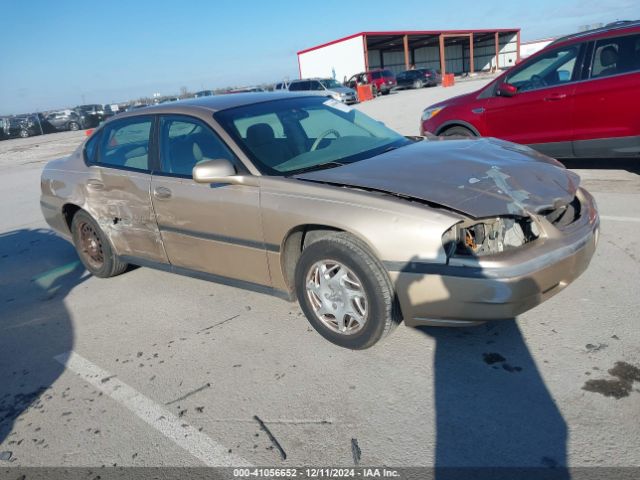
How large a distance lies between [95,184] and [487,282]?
3581 mm

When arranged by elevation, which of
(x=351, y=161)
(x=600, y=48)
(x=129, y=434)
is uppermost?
(x=600, y=48)

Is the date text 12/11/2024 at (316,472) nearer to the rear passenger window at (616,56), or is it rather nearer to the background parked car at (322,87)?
the rear passenger window at (616,56)

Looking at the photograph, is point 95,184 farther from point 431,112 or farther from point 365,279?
point 431,112

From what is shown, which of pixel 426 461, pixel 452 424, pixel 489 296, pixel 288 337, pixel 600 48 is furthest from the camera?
pixel 600 48

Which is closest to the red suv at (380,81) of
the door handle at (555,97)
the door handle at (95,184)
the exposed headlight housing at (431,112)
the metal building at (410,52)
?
the metal building at (410,52)

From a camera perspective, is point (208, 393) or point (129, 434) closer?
point (129, 434)

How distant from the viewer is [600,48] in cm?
606

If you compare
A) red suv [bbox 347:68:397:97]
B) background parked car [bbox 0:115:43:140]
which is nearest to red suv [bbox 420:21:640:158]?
red suv [bbox 347:68:397:97]

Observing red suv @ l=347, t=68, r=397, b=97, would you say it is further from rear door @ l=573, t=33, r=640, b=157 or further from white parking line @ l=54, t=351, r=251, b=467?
white parking line @ l=54, t=351, r=251, b=467

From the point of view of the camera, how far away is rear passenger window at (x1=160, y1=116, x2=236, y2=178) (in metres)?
3.73

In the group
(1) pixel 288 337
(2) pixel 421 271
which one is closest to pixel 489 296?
(2) pixel 421 271

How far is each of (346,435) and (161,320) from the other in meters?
2.07

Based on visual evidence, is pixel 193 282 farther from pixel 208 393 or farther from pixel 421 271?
pixel 421 271

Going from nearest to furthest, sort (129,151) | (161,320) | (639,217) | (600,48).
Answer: (161,320)
(129,151)
(639,217)
(600,48)
